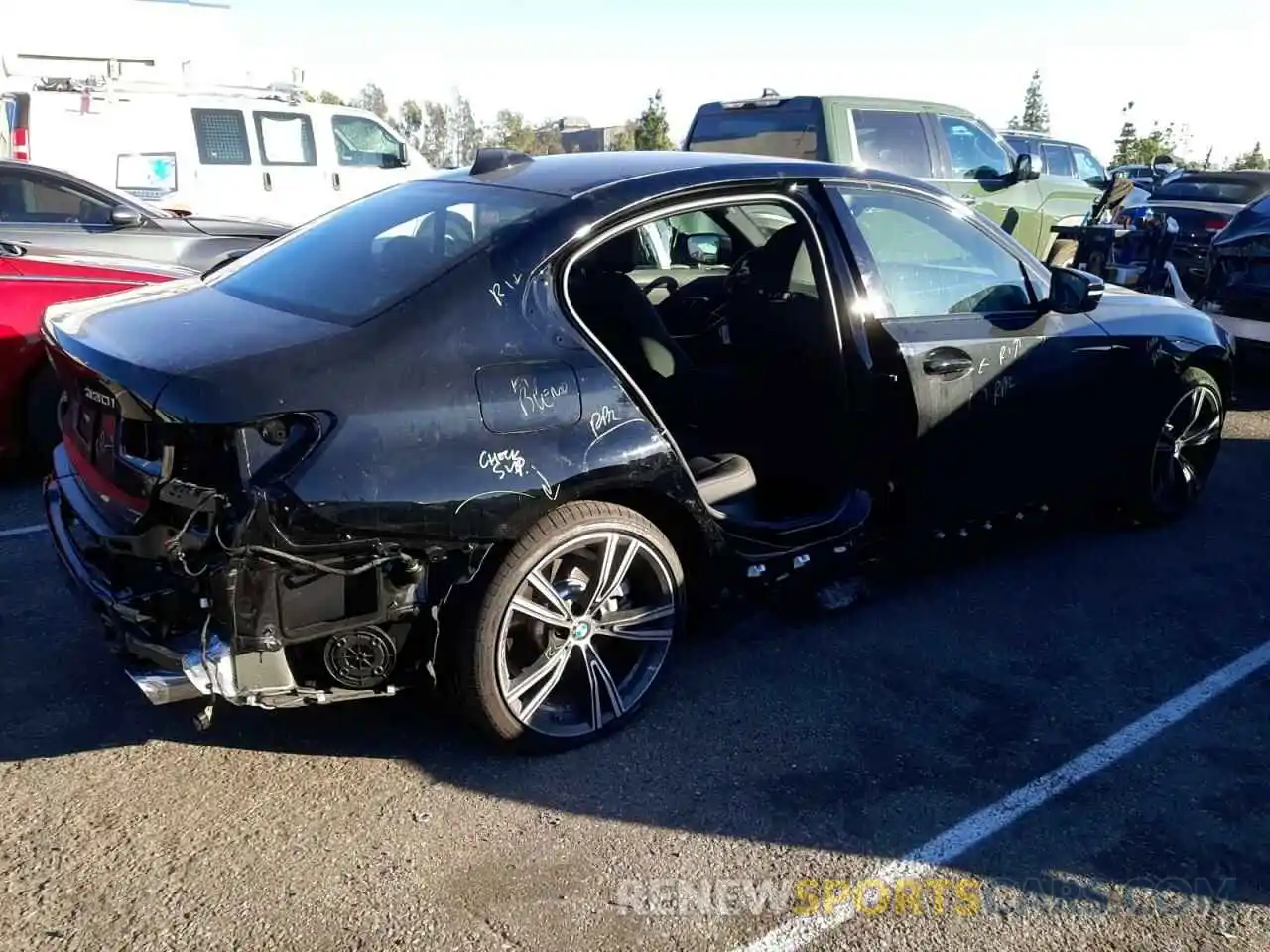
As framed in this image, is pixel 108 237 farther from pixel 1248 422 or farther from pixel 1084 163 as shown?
pixel 1084 163

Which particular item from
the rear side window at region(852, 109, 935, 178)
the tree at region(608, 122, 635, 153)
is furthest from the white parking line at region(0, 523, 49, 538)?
the tree at region(608, 122, 635, 153)

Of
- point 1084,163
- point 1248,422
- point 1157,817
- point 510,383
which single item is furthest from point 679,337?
point 1084,163

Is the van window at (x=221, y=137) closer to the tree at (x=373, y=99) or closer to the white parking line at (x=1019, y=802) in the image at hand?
the white parking line at (x=1019, y=802)

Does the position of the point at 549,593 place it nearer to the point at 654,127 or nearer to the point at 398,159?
the point at 398,159

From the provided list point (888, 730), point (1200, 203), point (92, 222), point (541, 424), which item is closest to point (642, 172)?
point (541, 424)

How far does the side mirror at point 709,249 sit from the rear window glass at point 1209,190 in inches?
379

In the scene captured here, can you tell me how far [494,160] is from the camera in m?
3.83

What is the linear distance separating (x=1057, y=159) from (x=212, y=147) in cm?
1100

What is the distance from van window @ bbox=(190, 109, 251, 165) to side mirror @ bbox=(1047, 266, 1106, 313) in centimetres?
1069

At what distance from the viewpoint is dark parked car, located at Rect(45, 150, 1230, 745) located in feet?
8.76

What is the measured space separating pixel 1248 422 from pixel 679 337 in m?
4.63

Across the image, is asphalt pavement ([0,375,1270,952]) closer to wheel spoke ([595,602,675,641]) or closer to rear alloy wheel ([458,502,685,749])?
rear alloy wheel ([458,502,685,749])

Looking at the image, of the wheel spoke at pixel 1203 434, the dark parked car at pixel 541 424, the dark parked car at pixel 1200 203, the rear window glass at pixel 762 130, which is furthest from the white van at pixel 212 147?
the wheel spoke at pixel 1203 434

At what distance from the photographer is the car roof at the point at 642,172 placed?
Answer: 3.40 meters
